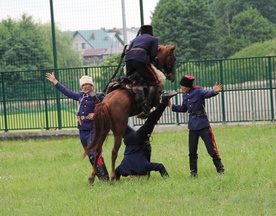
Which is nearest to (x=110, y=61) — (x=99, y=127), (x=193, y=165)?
(x=193, y=165)

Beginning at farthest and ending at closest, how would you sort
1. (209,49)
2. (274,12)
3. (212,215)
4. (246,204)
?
(274,12) → (209,49) → (246,204) → (212,215)

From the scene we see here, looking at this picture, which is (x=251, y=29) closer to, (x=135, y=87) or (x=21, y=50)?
(x=21, y=50)

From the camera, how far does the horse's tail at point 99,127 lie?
13109 mm

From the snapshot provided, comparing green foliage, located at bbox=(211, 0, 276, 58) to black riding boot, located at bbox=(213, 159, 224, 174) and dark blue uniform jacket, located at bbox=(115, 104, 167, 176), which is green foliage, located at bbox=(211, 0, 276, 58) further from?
black riding boot, located at bbox=(213, 159, 224, 174)

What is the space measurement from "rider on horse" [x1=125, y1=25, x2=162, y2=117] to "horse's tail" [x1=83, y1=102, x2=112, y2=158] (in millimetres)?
888

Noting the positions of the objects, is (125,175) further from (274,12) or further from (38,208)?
(274,12)

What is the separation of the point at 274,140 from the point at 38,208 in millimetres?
8489

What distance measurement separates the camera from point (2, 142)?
Answer: 24.2 m

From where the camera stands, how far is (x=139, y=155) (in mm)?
13625

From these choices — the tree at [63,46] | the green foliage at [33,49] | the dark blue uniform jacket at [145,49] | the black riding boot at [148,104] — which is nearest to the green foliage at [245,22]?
the tree at [63,46]

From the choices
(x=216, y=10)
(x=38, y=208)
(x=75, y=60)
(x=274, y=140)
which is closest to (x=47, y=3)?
(x=75, y=60)

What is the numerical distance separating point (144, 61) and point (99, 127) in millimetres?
1503

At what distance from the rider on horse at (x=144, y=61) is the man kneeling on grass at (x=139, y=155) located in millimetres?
243

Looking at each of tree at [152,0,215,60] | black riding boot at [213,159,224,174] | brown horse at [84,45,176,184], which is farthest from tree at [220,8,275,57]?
brown horse at [84,45,176,184]
